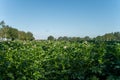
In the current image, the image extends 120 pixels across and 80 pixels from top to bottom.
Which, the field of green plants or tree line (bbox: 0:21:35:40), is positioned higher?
tree line (bbox: 0:21:35:40)

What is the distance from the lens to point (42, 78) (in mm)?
4371

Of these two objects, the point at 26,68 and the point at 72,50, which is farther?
the point at 72,50

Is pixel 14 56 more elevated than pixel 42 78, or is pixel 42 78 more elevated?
pixel 14 56

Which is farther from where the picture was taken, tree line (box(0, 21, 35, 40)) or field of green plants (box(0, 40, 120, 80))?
tree line (box(0, 21, 35, 40))

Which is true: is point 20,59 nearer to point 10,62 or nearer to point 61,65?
point 10,62

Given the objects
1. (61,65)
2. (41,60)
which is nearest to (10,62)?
(41,60)

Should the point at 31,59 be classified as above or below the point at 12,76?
above

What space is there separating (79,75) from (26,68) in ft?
2.71

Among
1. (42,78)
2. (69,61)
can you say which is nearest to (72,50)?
(69,61)

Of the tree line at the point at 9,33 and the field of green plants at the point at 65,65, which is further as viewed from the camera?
the tree line at the point at 9,33

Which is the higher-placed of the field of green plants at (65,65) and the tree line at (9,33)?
the tree line at (9,33)

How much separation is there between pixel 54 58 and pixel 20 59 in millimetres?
535

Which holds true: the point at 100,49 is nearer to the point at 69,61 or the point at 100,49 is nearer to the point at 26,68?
the point at 69,61

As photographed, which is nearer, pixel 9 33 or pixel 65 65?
pixel 65 65
